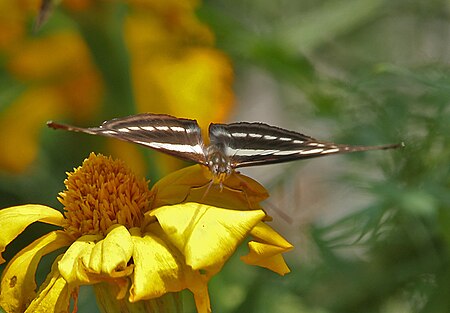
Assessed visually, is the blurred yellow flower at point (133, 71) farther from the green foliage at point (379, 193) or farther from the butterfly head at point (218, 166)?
the butterfly head at point (218, 166)

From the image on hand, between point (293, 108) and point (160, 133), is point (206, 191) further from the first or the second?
point (293, 108)

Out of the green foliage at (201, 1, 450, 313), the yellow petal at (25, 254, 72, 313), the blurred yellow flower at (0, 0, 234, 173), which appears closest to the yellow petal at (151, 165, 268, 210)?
the yellow petal at (25, 254, 72, 313)

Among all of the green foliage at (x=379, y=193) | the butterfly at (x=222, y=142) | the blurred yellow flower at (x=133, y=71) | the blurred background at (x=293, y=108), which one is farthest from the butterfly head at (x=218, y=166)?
the blurred yellow flower at (x=133, y=71)

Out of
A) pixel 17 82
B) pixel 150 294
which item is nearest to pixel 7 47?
pixel 17 82

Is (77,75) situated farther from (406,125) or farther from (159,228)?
(159,228)

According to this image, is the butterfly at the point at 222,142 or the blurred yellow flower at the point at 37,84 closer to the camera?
the butterfly at the point at 222,142

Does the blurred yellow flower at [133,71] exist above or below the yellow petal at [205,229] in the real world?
above
